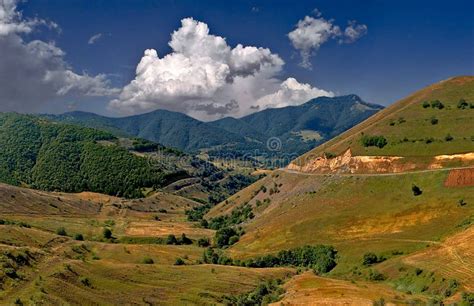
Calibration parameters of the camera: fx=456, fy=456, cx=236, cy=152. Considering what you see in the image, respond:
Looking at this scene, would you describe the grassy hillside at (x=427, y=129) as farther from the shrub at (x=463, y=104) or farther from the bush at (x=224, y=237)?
the bush at (x=224, y=237)

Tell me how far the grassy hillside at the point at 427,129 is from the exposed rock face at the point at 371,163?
3.00m

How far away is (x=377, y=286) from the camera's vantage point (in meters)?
95.7

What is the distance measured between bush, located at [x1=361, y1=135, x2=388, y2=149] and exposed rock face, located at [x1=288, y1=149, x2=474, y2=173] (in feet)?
22.8

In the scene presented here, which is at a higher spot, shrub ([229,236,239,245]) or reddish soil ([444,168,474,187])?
reddish soil ([444,168,474,187])

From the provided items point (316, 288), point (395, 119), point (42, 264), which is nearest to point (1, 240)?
point (42, 264)

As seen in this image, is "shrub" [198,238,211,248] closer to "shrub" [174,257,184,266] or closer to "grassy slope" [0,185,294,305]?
"grassy slope" [0,185,294,305]

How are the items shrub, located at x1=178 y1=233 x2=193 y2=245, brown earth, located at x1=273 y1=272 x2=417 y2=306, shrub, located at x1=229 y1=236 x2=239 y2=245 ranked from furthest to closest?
shrub, located at x1=178 y1=233 x2=193 y2=245, shrub, located at x1=229 y1=236 x2=239 y2=245, brown earth, located at x1=273 y1=272 x2=417 y2=306

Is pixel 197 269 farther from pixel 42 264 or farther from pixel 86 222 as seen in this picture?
pixel 86 222

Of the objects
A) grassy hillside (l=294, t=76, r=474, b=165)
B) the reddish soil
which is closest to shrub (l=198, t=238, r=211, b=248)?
grassy hillside (l=294, t=76, r=474, b=165)

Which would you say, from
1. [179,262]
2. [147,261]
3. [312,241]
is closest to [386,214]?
[312,241]

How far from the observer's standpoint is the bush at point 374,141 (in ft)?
555

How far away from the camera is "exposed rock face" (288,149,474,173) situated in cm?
14712

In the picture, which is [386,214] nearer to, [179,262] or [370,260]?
[370,260]

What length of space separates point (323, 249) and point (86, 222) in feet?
348
